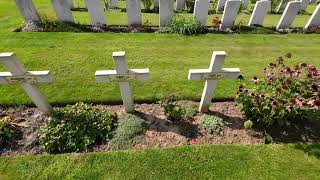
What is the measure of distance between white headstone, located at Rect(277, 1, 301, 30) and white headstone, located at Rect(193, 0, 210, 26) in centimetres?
276

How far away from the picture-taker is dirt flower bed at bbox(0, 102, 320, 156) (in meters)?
4.92

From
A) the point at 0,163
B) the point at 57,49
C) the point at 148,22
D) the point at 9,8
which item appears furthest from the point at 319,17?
the point at 9,8

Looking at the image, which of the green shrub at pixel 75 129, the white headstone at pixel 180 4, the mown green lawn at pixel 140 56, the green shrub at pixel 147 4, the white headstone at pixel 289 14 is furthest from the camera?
the green shrub at pixel 147 4

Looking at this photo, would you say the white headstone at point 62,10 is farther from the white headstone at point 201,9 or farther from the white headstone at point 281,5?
the white headstone at point 281,5

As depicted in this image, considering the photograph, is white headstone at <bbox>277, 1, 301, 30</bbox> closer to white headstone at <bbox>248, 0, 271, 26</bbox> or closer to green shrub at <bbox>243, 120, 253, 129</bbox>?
white headstone at <bbox>248, 0, 271, 26</bbox>

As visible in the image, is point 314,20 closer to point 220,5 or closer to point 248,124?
point 220,5

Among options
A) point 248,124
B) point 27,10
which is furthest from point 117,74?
point 27,10

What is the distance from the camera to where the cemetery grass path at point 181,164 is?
4496mm

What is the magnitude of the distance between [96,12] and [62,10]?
110cm

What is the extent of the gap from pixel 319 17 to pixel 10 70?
9692 mm

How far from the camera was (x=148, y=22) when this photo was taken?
377 inches

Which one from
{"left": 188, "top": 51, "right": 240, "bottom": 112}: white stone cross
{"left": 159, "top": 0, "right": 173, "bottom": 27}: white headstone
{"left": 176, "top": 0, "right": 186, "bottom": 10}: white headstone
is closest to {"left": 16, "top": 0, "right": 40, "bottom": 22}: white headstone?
{"left": 159, "top": 0, "right": 173, "bottom": 27}: white headstone

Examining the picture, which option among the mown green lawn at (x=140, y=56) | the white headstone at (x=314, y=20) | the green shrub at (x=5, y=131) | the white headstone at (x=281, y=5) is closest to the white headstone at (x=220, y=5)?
the white headstone at (x=281, y=5)

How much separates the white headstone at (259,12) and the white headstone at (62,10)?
6.23 m
